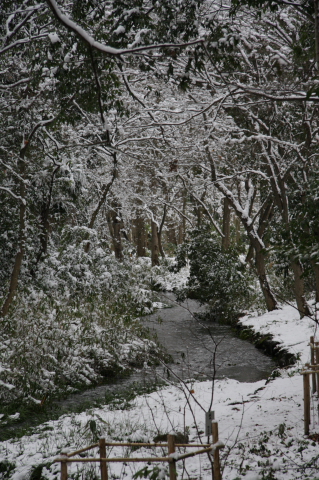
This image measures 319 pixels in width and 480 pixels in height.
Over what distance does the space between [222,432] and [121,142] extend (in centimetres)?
655

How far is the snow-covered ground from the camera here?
477 centimetres

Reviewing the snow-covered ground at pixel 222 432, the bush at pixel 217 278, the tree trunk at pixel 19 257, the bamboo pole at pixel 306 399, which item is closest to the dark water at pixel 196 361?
the snow-covered ground at pixel 222 432

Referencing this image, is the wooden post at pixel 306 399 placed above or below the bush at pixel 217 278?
below

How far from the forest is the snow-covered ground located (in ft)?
5.55

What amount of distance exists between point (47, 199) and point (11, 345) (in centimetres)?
523

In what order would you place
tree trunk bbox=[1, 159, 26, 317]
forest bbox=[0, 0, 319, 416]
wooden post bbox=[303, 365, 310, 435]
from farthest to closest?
tree trunk bbox=[1, 159, 26, 317], forest bbox=[0, 0, 319, 416], wooden post bbox=[303, 365, 310, 435]

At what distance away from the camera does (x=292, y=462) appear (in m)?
4.76

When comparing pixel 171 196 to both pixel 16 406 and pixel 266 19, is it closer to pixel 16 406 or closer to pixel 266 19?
pixel 266 19

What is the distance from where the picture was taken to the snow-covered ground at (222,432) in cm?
477

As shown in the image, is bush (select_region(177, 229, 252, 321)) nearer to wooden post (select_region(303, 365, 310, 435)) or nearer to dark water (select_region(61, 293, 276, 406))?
dark water (select_region(61, 293, 276, 406))

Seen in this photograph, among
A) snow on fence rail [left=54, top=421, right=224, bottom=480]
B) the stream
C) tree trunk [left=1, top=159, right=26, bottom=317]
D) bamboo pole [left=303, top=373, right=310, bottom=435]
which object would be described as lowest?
snow on fence rail [left=54, top=421, right=224, bottom=480]

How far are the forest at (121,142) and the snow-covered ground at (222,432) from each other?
169cm

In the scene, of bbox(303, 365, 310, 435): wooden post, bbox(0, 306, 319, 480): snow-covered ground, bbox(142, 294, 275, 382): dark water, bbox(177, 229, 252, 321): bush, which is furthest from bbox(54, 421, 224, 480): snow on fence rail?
bbox(177, 229, 252, 321): bush

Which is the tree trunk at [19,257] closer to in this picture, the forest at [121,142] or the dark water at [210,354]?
the forest at [121,142]
